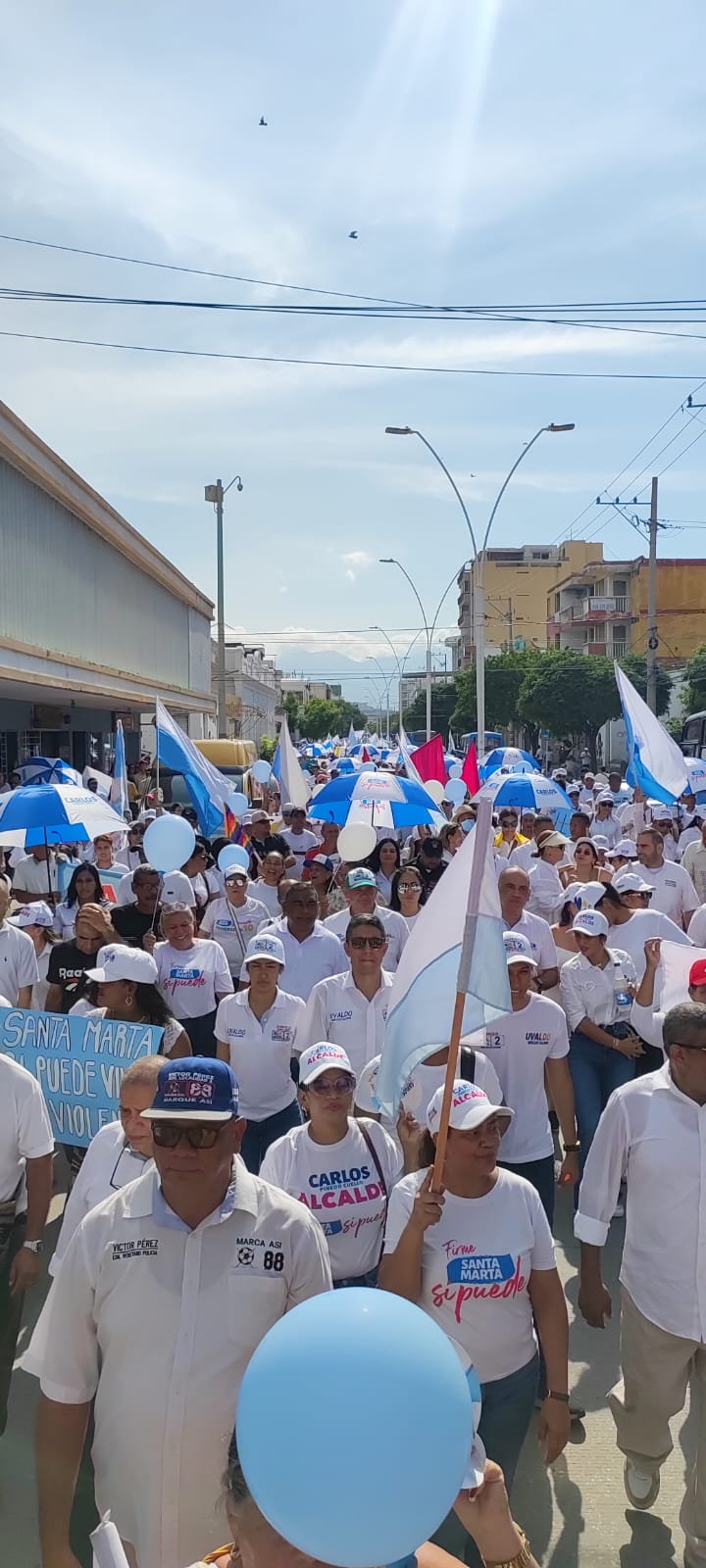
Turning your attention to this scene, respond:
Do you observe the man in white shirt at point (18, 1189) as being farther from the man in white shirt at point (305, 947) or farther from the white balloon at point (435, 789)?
the white balloon at point (435, 789)

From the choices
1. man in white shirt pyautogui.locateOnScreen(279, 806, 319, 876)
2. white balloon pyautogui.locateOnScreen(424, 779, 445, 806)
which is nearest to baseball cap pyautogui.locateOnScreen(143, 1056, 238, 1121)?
man in white shirt pyautogui.locateOnScreen(279, 806, 319, 876)

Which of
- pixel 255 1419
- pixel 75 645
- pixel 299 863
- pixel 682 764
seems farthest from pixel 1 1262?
pixel 75 645

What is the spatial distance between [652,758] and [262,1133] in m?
6.55

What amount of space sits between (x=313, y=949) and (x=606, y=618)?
7223 centimetres

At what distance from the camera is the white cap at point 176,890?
784 centimetres

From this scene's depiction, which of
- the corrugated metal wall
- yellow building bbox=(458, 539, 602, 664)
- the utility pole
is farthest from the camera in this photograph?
yellow building bbox=(458, 539, 602, 664)

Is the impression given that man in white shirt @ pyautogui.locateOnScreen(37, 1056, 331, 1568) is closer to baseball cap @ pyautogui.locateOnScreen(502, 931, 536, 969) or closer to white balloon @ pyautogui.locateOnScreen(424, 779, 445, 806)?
baseball cap @ pyautogui.locateOnScreen(502, 931, 536, 969)

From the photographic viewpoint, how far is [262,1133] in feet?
17.5

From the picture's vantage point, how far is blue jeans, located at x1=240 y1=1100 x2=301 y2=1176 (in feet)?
17.5

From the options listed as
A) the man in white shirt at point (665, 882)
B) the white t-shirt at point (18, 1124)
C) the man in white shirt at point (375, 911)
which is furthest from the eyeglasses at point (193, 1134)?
the man in white shirt at point (665, 882)

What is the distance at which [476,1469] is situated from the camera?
2100mm

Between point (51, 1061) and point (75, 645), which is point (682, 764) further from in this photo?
point (75, 645)

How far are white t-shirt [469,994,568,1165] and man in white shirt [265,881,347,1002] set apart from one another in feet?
5.49

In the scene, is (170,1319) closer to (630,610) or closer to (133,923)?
(133,923)
